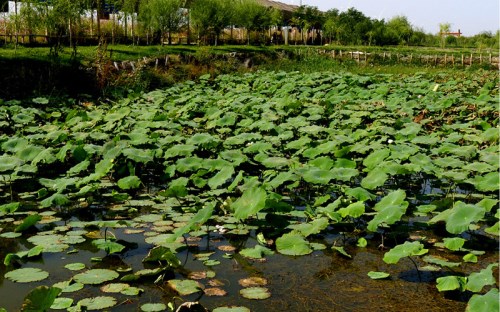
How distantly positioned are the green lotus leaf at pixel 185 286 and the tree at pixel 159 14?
1859cm

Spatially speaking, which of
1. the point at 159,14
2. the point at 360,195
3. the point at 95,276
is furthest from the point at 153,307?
the point at 159,14

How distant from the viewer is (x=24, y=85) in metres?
11.2

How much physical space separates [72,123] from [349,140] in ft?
11.8

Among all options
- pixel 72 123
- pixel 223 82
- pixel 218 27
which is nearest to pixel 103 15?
pixel 218 27

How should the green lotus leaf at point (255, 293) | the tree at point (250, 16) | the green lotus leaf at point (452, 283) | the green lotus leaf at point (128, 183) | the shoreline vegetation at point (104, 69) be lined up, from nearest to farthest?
the green lotus leaf at point (452, 283), the green lotus leaf at point (255, 293), the green lotus leaf at point (128, 183), the shoreline vegetation at point (104, 69), the tree at point (250, 16)

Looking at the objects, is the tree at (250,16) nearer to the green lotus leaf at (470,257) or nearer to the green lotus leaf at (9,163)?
the green lotus leaf at (9,163)

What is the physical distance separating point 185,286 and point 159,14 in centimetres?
1947

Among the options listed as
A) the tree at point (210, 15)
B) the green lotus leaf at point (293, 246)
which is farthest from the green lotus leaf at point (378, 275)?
the tree at point (210, 15)

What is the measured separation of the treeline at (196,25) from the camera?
14.9m

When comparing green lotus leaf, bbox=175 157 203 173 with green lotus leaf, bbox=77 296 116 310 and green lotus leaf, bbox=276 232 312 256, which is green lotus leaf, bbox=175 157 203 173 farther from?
green lotus leaf, bbox=77 296 116 310

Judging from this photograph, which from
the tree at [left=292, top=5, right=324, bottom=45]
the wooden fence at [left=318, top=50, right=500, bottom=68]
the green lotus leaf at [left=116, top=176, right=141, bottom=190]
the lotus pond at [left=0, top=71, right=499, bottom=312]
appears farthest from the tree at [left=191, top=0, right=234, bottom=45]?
the green lotus leaf at [left=116, top=176, right=141, bottom=190]

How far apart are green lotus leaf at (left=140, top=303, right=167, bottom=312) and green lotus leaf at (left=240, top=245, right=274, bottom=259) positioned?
2.48 ft

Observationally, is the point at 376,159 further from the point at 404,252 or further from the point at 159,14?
the point at 159,14

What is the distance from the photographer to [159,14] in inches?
816
